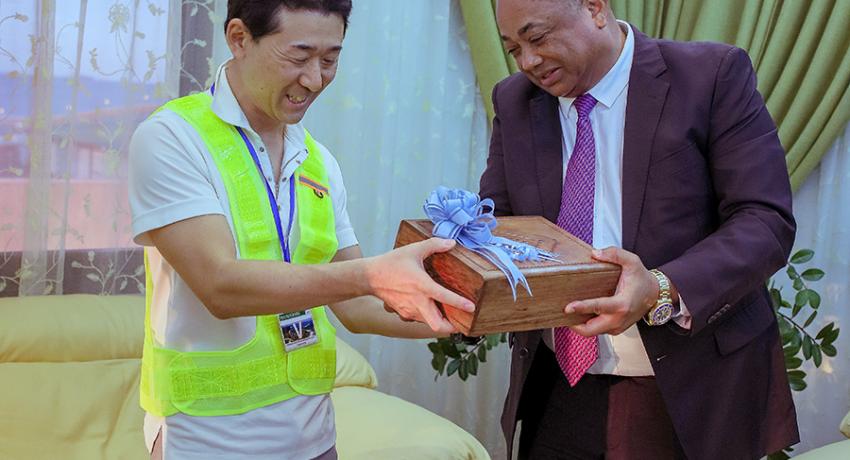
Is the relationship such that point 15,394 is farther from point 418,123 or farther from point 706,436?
point 706,436

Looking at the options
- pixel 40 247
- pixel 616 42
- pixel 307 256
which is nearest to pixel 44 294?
pixel 40 247

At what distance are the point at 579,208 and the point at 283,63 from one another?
0.58 meters

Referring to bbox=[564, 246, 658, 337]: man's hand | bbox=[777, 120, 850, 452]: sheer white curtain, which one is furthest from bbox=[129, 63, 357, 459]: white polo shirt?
bbox=[777, 120, 850, 452]: sheer white curtain

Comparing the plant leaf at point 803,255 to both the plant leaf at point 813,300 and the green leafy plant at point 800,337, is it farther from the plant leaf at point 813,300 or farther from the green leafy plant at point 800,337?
the plant leaf at point 813,300

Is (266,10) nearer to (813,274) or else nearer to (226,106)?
(226,106)

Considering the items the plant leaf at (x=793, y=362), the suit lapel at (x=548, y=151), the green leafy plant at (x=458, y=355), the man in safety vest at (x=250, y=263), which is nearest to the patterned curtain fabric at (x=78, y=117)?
the green leafy plant at (x=458, y=355)

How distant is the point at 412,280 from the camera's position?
1.48 m

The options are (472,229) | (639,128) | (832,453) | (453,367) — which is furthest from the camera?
(453,367)

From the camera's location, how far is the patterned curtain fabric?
2.89 meters

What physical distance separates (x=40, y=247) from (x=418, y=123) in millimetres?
1403

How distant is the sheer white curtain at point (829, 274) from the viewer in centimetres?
328

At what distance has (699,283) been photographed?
59.8 inches

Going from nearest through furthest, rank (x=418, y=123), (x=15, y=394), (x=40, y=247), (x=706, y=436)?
1. (x=706, y=436)
2. (x=15, y=394)
3. (x=40, y=247)
4. (x=418, y=123)

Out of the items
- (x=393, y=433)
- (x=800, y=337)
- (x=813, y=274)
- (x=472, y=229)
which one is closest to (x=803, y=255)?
(x=813, y=274)
